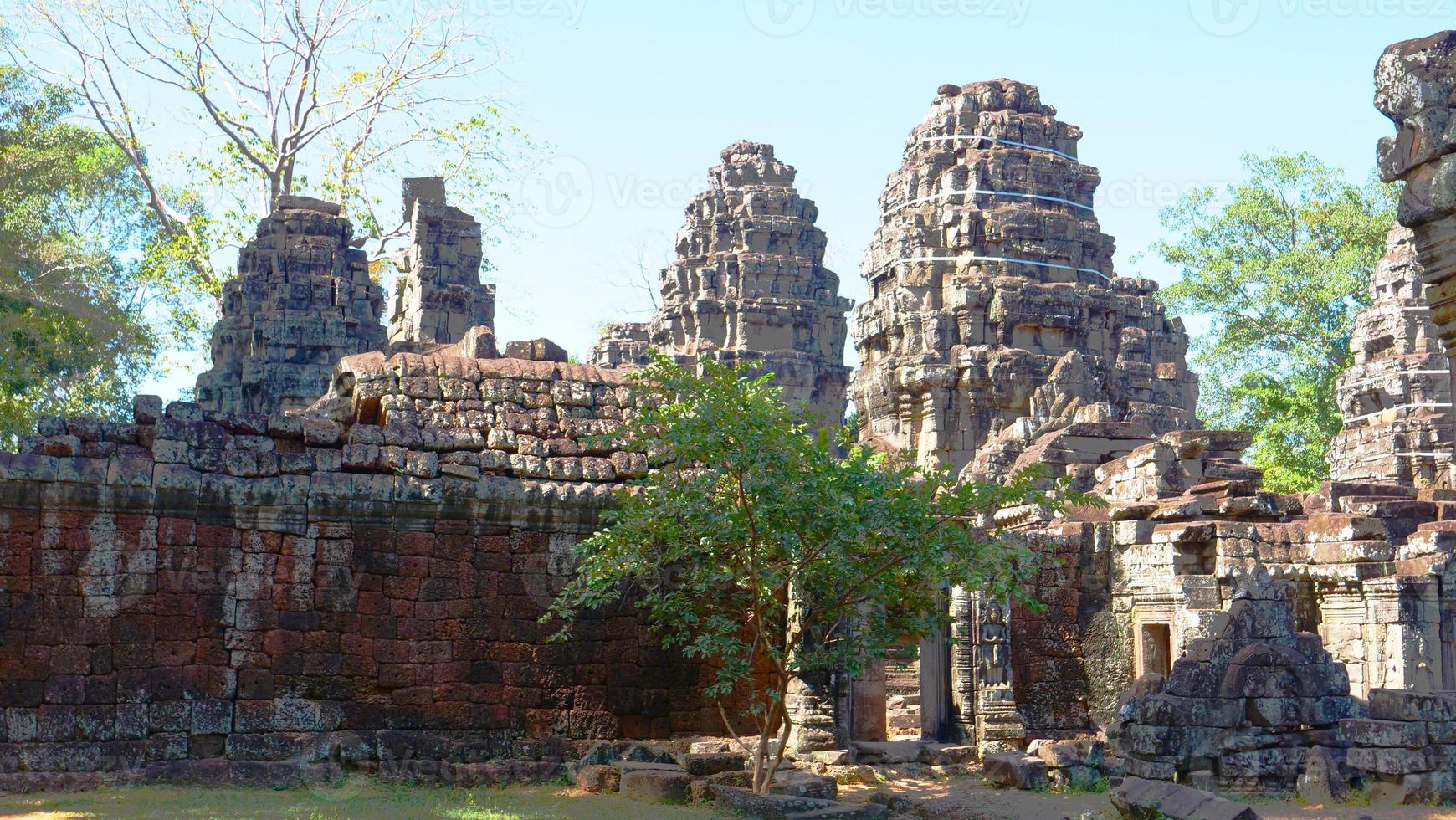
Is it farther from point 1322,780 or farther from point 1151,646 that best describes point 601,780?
point 1151,646

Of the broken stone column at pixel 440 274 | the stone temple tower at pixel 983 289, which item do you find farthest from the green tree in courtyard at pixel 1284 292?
the broken stone column at pixel 440 274

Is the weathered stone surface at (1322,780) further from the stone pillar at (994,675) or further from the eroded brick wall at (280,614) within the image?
the eroded brick wall at (280,614)

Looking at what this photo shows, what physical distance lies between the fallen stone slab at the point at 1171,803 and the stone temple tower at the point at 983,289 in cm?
1554

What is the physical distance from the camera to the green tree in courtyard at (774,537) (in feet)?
33.2

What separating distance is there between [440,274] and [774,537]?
22.0 metres

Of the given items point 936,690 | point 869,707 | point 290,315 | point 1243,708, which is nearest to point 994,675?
point 936,690

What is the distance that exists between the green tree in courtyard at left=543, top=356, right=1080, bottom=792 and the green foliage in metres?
10.8

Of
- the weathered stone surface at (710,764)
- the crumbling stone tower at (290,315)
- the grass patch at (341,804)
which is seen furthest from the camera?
the crumbling stone tower at (290,315)

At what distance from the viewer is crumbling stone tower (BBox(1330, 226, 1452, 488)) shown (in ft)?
80.5

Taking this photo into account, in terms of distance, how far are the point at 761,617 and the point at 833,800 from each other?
134 cm

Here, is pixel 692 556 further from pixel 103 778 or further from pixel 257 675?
pixel 103 778

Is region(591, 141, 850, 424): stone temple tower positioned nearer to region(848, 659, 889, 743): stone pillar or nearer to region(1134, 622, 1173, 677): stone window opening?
region(848, 659, 889, 743): stone pillar

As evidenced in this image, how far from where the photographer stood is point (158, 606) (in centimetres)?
1035

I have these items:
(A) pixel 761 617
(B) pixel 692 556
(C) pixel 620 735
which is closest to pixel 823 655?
(A) pixel 761 617
